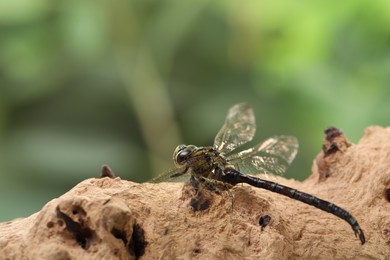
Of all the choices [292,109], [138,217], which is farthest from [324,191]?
[292,109]

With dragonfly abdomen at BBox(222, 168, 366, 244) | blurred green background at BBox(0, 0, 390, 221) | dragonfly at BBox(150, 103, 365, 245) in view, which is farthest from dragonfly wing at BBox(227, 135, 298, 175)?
blurred green background at BBox(0, 0, 390, 221)

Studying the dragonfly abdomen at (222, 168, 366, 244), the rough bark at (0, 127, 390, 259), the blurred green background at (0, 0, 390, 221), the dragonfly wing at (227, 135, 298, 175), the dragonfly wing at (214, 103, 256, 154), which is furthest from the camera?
the blurred green background at (0, 0, 390, 221)

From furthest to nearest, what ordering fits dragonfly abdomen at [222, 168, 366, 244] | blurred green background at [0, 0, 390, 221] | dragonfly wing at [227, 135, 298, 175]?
blurred green background at [0, 0, 390, 221] < dragonfly wing at [227, 135, 298, 175] < dragonfly abdomen at [222, 168, 366, 244]

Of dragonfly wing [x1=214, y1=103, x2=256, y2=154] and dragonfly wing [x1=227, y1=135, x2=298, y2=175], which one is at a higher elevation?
dragonfly wing [x1=214, y1=103, x2=256, y2=154]

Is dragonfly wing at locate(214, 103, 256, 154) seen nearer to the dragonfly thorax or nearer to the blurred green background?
the dragonfly thorax

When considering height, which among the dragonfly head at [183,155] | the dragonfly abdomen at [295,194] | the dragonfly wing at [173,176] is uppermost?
A: the dragonfly head at [183,155]

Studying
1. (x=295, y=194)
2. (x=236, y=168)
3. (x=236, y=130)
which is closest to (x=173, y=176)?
(x=236, y=168)

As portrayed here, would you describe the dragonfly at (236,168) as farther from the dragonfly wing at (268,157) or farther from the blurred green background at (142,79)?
the blurred green background at (142,79)

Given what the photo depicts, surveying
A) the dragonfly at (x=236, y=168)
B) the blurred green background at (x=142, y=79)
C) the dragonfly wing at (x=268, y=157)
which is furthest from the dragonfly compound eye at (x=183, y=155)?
the blurred green background at (x=142, y=79)
